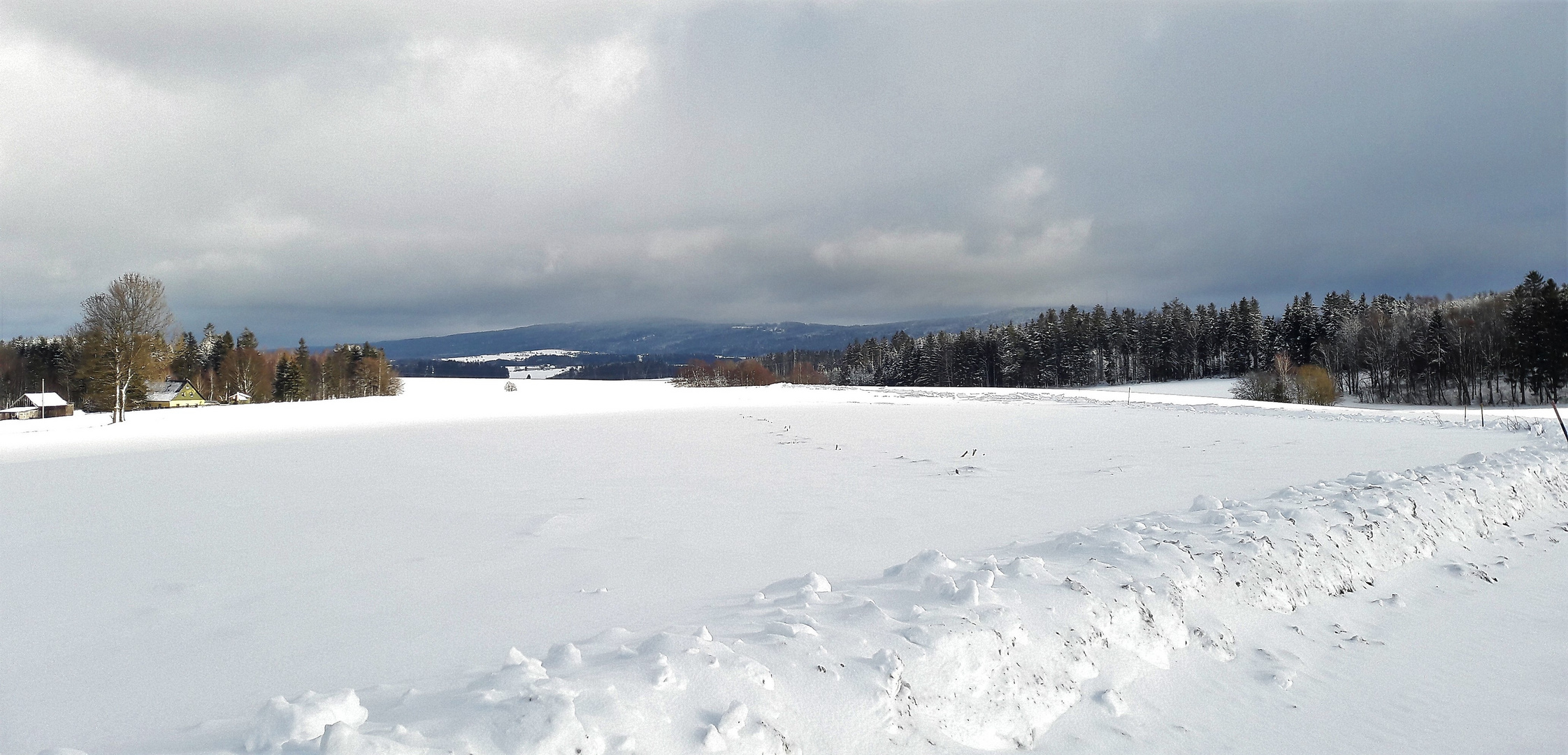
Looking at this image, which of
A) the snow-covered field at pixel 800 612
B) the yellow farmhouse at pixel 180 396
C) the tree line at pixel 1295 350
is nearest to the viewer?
the snow-covered field at pixel 800 612

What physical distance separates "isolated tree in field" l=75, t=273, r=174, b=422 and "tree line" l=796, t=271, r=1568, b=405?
2718 inches

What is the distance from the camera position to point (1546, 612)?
20.4 ft

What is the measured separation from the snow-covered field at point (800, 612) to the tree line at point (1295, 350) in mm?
35318

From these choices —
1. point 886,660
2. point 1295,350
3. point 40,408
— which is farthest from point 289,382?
point 1295,350

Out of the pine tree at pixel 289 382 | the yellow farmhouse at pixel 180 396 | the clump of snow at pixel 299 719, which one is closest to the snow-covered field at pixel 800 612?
the clump of snow at pixel 299 719

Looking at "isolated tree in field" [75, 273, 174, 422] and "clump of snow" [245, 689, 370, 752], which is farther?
"isolated tree in field" [75, 273, 174, 422]

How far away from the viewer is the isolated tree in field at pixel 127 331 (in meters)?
37.6

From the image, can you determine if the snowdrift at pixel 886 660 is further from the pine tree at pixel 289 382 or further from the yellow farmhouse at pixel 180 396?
the pine tree at pixel 289 382

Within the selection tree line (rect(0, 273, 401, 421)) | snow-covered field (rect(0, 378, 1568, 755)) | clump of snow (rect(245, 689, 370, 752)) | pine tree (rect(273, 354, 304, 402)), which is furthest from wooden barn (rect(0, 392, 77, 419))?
clump of snow (rect(245, 689, 370, 752))

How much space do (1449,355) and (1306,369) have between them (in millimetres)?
17497

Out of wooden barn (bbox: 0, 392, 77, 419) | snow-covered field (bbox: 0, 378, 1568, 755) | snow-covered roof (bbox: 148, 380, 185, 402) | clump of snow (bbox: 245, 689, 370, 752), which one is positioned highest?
snow-covered roof (bbox: 148, 380, 185, 402)

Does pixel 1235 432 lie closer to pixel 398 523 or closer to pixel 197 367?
pixel 398 523

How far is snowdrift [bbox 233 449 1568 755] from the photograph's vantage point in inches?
126

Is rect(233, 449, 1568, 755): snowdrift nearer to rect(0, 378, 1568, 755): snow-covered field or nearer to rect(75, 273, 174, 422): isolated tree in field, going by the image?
rect(0, 378, 1568, 755): snow-covered field
